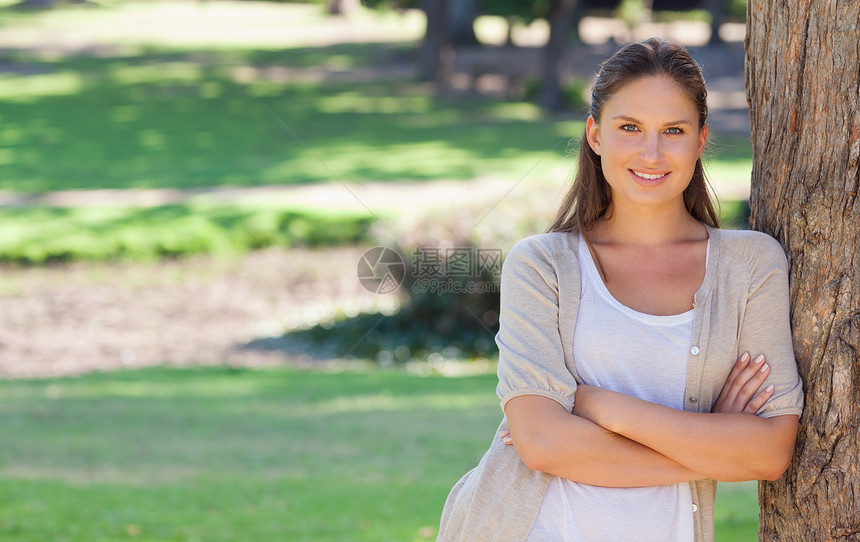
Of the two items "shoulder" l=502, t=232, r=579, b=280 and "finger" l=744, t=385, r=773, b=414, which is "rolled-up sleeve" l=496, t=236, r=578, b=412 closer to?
"shoulder" l=502, t=232, r=579, b=280

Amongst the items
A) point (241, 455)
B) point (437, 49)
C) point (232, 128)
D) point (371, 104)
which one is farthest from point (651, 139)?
point (437, 49)

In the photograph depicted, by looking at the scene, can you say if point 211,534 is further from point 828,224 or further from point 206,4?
point 206,4

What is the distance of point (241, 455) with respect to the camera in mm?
5445

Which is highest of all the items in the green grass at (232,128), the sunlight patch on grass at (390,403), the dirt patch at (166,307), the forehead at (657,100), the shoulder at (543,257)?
the forehead at (657,100)

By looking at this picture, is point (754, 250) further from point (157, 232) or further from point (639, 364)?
point (157, 232)

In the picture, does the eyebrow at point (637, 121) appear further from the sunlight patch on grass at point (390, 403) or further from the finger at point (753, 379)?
the sunlight patch on grass at point (390, 403)

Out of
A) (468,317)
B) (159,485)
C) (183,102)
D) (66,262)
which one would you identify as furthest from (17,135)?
(159,485)

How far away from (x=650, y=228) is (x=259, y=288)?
9.06 m

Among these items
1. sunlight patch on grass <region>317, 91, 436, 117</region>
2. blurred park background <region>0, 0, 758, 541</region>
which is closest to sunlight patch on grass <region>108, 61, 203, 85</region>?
blurred park background <region>0, 0, 758, 541</region>

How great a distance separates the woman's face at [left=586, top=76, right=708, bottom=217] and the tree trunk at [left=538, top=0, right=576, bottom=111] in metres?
20.7

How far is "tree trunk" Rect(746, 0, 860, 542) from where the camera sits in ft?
6.29

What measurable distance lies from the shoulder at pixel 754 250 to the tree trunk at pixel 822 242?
0.16ft

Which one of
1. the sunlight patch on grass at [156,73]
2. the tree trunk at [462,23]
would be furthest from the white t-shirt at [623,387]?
the tree trunk at [462,23]

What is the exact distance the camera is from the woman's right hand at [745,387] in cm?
189
